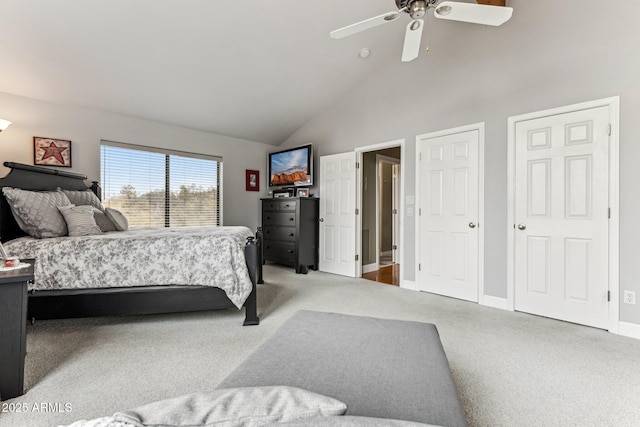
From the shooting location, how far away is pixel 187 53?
11.1ft

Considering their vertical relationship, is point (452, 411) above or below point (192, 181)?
below

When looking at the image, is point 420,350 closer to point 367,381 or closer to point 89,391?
point 367,381

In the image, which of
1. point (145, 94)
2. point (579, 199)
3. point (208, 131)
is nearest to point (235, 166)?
point (208, 131)

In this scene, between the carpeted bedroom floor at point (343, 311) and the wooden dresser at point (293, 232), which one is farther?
the wooden dresser at point (293, 232)

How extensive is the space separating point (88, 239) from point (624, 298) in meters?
4.47

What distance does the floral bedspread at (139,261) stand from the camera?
92.4 inches

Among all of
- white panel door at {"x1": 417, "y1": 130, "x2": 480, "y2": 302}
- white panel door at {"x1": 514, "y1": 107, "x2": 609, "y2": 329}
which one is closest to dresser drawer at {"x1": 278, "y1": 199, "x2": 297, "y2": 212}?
white panel door at {"x1": 417, "y1": 130, "x2": 480, "y2": 302}

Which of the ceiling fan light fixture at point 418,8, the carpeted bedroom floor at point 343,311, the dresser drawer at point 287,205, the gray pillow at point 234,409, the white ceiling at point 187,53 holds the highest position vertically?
the white ceiling at point 187,53

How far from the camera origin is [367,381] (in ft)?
3.17

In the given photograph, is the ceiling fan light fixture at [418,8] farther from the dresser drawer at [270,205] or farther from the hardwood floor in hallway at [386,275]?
the dresser drawer at [270,205]

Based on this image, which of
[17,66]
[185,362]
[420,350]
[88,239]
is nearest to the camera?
[420,350]

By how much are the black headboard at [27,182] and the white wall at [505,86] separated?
3680 millimetres

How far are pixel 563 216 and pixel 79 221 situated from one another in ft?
14.5

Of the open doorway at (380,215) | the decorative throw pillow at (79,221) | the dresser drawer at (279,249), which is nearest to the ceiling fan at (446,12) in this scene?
the decorative throw pillow at (79,221)
